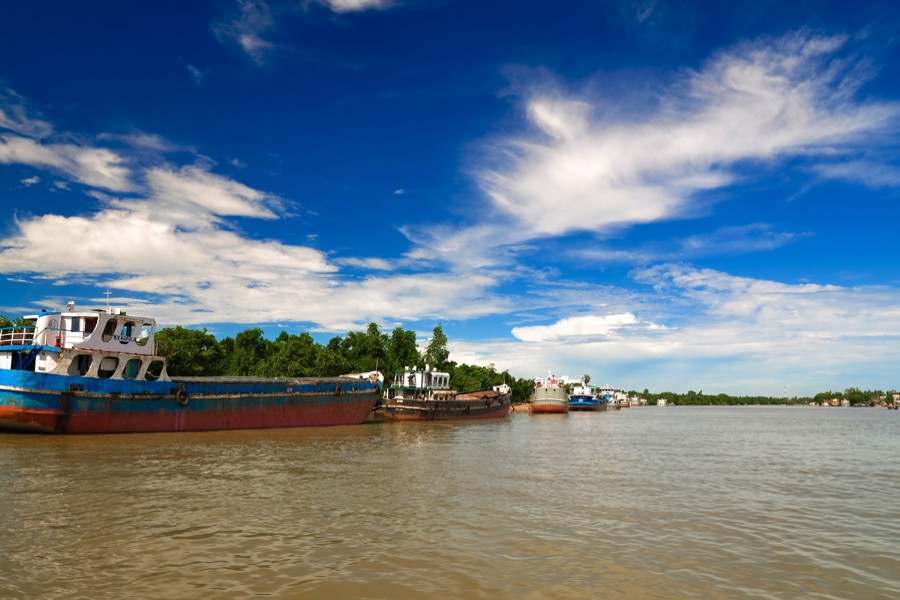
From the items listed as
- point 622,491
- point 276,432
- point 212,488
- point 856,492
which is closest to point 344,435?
point 276,432

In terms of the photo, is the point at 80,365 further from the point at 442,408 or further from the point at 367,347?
the point at 367,347

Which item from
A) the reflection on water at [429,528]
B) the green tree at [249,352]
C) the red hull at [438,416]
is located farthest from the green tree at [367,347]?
the reflection on water at [429,528]

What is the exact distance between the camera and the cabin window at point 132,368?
33.7 metres

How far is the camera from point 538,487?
1819 centimetres

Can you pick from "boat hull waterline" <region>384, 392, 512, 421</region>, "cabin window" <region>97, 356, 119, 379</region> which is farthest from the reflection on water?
"boat hull waterline" <region>384, 392, 512, 421</region>

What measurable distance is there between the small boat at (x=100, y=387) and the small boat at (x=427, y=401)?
18.6 meters

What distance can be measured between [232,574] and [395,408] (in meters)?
47.1

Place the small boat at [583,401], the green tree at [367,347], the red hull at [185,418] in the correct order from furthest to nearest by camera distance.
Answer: the small boat at [583,401]
the green tree at [367,347]
the red hull at [185,418]

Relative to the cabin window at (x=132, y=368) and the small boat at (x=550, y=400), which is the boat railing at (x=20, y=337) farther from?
the small boat at (x=550, y=400)

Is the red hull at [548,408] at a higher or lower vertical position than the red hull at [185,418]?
lower

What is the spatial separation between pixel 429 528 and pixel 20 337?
31.2 meters

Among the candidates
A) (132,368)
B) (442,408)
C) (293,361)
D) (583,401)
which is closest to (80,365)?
(132,368)

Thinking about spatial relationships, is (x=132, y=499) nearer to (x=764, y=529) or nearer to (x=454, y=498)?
(x=454, y=498)

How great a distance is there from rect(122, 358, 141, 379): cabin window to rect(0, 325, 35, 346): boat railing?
194 inches
